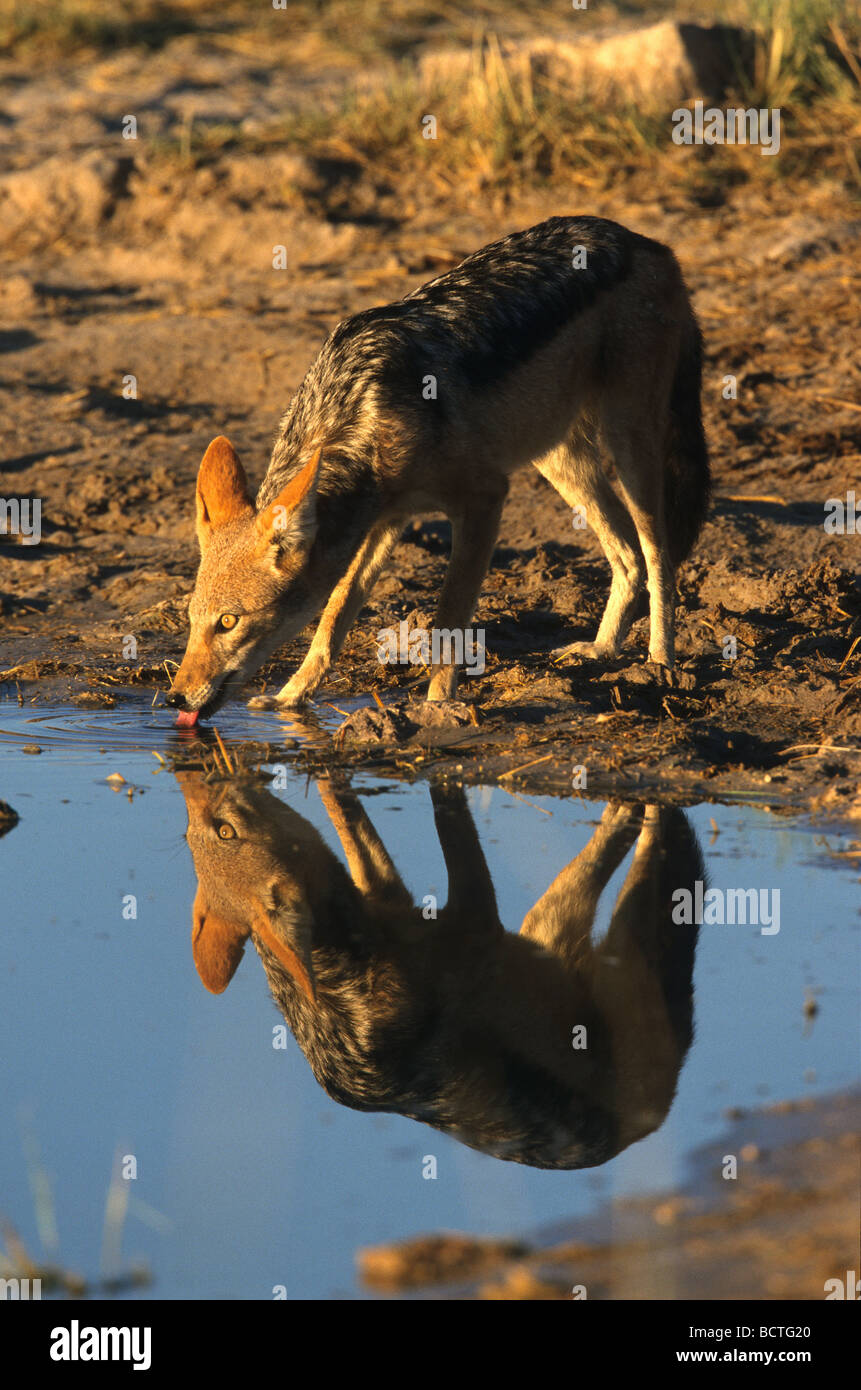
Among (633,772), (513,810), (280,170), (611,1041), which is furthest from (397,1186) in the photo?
(280,170)

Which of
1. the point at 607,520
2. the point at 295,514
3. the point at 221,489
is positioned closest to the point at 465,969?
the point at 295,514

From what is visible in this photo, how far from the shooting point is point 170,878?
14.2 ft

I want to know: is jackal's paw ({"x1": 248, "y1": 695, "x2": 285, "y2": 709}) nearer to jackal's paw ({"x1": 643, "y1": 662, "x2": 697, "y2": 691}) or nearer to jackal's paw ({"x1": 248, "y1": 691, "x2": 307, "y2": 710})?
jackal's paw ({"x1": 248, "y1": 691, "x2": 307, "y2": 710})

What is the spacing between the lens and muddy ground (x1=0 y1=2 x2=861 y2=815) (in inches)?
218

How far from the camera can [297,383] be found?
9.03 m

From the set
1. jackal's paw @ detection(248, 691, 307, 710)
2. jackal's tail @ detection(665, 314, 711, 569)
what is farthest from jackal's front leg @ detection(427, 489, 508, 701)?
jackal's tail @ detection(665, 314, 711, 569)

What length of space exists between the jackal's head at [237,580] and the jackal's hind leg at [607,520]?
1474 millimetres

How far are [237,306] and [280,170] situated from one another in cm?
141

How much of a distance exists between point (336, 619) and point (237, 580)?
2.00 feet

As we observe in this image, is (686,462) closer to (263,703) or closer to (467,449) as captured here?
(467,449)

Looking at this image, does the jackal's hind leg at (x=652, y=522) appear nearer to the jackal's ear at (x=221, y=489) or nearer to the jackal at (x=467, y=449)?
the jackal at (x=467, y=449)

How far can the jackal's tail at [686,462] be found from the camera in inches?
255

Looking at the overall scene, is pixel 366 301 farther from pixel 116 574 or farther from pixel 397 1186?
pixel 397 1186

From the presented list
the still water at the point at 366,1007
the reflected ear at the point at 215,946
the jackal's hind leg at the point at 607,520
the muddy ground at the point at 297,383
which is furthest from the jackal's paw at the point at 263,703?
the reflected ear at the point at 215,946
